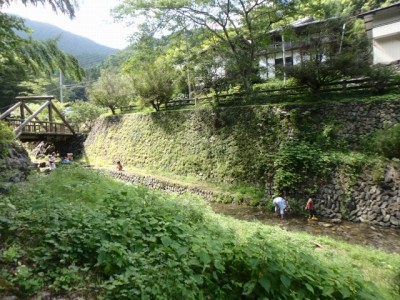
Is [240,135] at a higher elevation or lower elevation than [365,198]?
higher

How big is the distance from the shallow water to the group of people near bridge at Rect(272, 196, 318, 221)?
0.24m

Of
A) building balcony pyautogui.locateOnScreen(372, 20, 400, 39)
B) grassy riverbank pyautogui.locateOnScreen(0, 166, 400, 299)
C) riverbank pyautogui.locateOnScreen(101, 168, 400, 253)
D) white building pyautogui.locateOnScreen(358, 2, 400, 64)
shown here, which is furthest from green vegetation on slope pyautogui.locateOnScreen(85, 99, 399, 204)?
white building pyautogui.locateOnScreen(358, 2, 400, 64)

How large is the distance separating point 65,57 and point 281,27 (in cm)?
1529

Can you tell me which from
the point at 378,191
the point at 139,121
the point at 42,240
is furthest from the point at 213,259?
the point at 139,121

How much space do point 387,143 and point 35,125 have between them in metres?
20.6

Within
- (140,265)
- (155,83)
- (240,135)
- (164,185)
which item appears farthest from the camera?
(155,83)

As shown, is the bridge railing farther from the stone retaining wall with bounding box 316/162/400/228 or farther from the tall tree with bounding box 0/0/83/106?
the stone retaining wall with bounding box 316/162/400/228

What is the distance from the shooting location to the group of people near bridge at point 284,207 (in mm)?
10492

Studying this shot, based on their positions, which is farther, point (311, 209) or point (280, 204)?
point (280, 204)

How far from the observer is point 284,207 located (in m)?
10.9

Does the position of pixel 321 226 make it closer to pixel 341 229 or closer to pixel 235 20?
pixel 341 229

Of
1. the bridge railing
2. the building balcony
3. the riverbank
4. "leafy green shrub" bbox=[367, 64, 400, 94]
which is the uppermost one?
the building balcony

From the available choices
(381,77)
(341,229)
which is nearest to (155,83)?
(381,77)

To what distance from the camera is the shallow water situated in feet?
26.9
